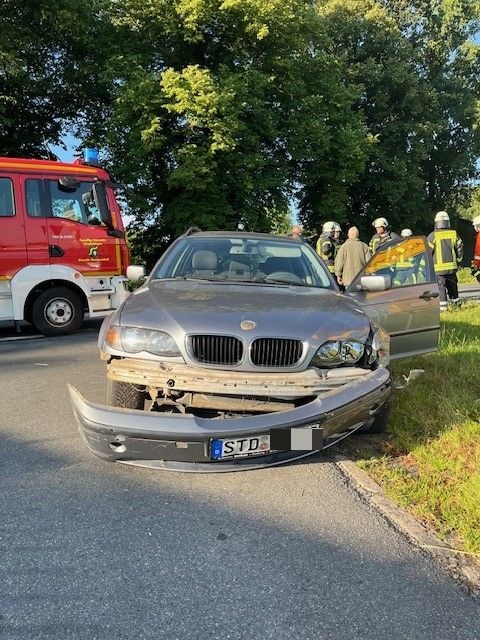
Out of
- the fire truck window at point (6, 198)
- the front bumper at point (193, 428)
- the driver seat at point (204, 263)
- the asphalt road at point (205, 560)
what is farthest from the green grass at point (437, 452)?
the fire truck window at point (6, 198)

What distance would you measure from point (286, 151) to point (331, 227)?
39.7ft

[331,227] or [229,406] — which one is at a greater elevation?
[331,227]

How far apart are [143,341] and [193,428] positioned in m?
0.72

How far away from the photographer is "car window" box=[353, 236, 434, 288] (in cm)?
554

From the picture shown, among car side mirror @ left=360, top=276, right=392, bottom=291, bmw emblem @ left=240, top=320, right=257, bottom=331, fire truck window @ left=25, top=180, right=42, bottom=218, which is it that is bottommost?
bmw emblem @ left=240, top=320, right=257, bottom=331

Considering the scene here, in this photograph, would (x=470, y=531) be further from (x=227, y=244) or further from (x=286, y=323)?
(x=227, y=244)

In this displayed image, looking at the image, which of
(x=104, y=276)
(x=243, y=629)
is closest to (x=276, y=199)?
A: (x=104, y=276)

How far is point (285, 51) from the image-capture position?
20.4 m

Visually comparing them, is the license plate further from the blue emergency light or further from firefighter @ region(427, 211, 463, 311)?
firefighter @ region(427, 211, 463, 311)

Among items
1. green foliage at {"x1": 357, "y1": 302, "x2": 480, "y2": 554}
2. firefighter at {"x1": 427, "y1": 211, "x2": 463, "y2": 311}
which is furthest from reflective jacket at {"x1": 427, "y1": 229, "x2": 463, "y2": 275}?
green foliage at {"x1": 357, "y1": 302, "x2": 480, "y2": 554}

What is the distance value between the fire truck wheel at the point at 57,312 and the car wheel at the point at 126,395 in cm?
570

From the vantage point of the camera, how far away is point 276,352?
320cm

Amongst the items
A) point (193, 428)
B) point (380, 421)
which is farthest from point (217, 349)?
point (380, 421)

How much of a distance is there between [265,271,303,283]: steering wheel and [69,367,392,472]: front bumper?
154 centimetres
